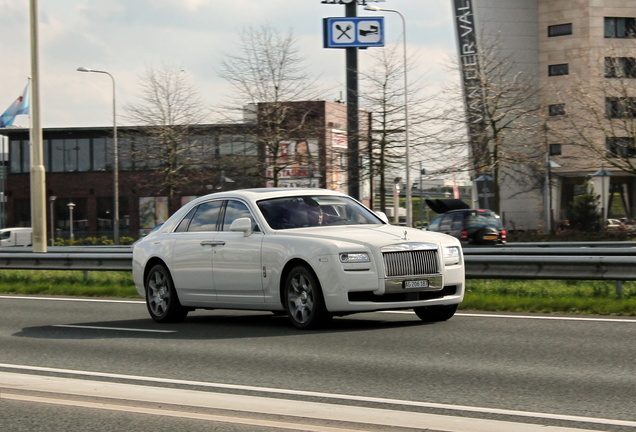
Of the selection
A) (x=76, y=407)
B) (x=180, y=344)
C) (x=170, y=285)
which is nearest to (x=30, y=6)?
(x=170, y=285)

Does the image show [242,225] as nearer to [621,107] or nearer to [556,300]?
[556,300]

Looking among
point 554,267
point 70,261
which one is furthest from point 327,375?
point 70,261

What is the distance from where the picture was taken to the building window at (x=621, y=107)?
4703 cm

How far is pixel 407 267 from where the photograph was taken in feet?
38.0

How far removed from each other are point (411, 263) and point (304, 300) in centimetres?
122

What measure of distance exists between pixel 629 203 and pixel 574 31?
482 inches

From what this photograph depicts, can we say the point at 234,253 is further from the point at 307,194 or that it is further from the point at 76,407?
the point at 76,407

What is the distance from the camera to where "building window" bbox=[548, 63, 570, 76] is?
74.8 meters

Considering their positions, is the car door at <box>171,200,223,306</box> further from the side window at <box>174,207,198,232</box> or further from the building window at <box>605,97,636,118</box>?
the building window at <box>605,97,636,118</box>

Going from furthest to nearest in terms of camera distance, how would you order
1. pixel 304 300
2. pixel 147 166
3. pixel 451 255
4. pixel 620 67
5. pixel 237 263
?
pixel 147 166, pixel 620 67, pixel 237 263, pixel 451 255, pixel 304 300

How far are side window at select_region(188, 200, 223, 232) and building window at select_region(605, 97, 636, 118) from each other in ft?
119

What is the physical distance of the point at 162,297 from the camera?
1373cm

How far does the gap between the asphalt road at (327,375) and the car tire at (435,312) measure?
228 millimetres

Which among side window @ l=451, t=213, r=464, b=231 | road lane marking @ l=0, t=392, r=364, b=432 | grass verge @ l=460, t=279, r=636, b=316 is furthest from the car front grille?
side window @ l=451, t=213, r=464, b=231
